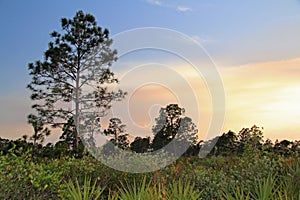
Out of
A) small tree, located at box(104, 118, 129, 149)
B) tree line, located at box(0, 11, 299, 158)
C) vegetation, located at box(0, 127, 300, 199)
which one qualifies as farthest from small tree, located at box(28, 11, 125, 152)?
vegetation, located at box(0, 127, 300, 199)

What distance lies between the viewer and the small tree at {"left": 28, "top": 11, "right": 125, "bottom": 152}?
13.5 meters

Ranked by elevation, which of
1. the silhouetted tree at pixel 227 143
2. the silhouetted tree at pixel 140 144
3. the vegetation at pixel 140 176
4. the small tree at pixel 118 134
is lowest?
the vegetation at pixel 140 176

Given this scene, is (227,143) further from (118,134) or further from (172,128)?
(118,134)

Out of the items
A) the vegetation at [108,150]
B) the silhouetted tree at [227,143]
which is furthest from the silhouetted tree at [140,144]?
the silhouetted tree at [227,143]

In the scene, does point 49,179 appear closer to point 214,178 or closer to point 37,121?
point 214,178

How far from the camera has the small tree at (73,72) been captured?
44.4 ft

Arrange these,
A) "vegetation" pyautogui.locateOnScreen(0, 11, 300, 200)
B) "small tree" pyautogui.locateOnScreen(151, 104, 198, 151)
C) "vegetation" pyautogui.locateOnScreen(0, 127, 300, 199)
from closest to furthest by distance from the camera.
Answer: "vegetation" pyautogui.locateOnScreen(0, 11, 300, 200) < "vegetation" pyautogui.locateOnScreen(0, 127, 300, 199) < "small tree" pyautogui.locateOnScreen(151, 104, 198, 151)

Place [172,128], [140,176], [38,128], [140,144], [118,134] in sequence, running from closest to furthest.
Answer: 1. [140,176]
2. [140,144]
3. [172,128]
4. [118,134]
5. [38,128]

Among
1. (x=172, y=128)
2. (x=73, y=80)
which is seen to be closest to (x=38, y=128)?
(x=73, y=80)

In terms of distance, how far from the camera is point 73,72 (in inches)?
552

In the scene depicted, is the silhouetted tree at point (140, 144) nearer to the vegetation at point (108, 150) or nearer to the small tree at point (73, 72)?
the vegetation at point (108, 150)

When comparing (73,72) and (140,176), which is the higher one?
(73,72)

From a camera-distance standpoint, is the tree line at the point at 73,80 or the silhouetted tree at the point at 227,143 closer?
the silhouetted tree at the point at 227,143

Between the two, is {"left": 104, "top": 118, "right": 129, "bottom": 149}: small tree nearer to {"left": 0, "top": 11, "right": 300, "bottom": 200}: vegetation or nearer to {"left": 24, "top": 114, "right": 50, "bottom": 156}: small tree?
{"left": 0, "top": 11, "right": 300, "bottom": 200}: vegetation
